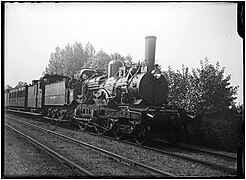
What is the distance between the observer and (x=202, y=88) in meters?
6.22

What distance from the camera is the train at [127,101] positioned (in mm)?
5488

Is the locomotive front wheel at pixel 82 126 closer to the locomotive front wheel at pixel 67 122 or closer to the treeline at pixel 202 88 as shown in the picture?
the locomotive front wheel at pixel 67 122

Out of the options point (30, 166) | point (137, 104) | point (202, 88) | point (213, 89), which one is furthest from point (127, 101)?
point (30, 166)

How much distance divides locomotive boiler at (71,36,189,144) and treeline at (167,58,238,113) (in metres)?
0.52

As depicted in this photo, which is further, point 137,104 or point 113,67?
point 113,67

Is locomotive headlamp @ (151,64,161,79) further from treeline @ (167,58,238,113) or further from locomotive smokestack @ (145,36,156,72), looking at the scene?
treeline @ (167,58,238,113)

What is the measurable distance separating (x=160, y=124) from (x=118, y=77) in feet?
5.62

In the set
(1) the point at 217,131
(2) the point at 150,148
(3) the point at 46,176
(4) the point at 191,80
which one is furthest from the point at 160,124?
(3) the point at 46,176

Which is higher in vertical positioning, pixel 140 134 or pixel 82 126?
pixel 140 134

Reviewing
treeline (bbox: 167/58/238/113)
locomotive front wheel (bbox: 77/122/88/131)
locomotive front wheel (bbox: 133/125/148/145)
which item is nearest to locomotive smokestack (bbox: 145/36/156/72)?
treeline (bbox: 167/58/238/113)

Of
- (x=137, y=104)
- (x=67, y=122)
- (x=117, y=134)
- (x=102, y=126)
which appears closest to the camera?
(x=137, y=104)

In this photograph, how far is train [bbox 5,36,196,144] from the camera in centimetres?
549

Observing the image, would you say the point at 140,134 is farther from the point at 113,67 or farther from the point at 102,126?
the point at 113,67

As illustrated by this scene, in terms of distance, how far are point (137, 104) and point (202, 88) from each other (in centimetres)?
153
